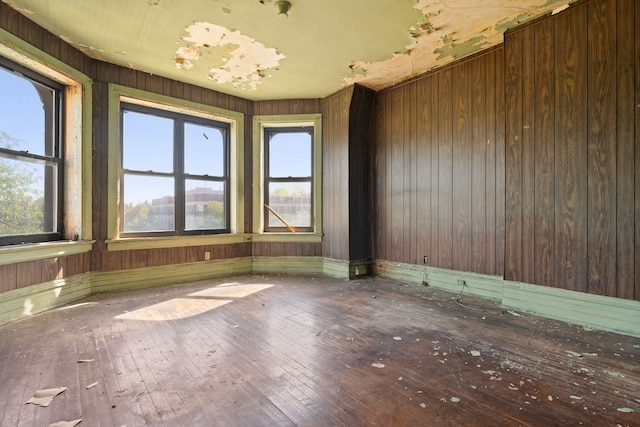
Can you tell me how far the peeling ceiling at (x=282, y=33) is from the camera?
9.38 ft

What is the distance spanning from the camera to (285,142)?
17.7 ft

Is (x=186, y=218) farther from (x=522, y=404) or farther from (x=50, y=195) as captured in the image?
(x=522, y=404)

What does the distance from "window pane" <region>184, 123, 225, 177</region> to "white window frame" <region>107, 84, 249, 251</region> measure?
179 millimetres

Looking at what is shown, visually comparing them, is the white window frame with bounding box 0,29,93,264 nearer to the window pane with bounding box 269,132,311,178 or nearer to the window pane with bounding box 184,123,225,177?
the window pane with bounding box 184,123,225,177

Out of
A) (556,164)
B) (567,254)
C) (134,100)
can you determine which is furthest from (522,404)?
(134,100)

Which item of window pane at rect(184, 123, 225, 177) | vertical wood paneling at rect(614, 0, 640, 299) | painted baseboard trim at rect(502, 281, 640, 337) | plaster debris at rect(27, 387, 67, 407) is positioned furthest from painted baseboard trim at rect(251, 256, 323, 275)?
vertical wood paneling at rect(614, 0, 640, 299)

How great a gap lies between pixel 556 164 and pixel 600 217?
0.60 meters

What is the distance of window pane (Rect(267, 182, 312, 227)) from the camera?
533cm

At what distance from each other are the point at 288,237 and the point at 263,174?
118cm

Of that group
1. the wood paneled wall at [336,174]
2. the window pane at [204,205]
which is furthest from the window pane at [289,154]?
the window pane at [204,205]

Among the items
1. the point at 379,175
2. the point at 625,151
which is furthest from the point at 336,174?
the point at 625,151

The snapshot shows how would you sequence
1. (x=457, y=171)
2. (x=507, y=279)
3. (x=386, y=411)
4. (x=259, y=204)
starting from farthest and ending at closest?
(x=259, y=204) < (x=457, y=171) < (x=507, y=279) < (x=386, y=411)

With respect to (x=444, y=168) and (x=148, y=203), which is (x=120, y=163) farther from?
(x=444, y=168)

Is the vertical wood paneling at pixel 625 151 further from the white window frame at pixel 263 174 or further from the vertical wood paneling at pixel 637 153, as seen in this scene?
the white window frame at pixel 263 174
